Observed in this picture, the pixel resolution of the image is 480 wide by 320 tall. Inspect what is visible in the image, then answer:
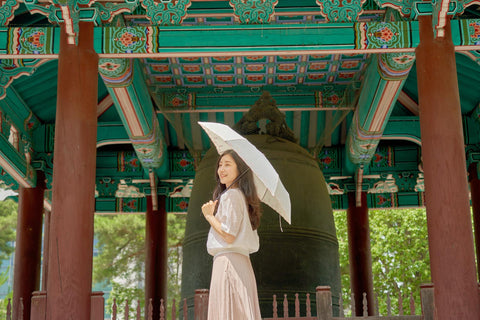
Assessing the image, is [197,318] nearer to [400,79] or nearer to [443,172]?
[443,172]

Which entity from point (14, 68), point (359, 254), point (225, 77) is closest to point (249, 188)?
point (14, 68)

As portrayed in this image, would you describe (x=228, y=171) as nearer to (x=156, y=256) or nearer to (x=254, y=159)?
(x=254, y=159)

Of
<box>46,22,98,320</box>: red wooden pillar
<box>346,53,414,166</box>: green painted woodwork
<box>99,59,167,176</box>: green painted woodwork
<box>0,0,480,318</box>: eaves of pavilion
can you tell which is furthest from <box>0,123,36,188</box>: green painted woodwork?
<box>346,53,414,166</box>: green painted woodwork

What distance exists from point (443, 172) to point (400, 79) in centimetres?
293

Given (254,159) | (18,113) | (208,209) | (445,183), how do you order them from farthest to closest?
1. (18,113)
2. (445,183)
3. (254,159)
4. (208,209)

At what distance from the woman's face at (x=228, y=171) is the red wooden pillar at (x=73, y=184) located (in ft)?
10.6

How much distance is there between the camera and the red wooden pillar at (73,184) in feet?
A: 24.2

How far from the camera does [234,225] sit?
450 centimetres

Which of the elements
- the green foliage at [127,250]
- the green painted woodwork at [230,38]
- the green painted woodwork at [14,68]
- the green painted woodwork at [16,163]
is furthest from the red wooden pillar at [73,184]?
the green foliage at [127,250]

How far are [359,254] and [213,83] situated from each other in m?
4.91

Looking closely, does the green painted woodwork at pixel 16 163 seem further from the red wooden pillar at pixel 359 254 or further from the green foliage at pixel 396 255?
the green foliage at pixel 396 255

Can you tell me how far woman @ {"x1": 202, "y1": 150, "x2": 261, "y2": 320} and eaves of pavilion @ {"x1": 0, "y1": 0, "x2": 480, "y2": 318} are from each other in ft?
11.5

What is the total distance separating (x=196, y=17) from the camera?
10211 mm

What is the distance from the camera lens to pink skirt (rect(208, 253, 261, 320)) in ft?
14.7
